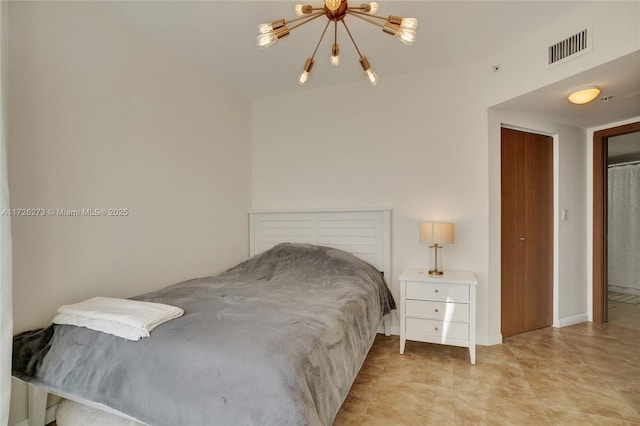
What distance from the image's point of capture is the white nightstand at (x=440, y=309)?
2.28 metres

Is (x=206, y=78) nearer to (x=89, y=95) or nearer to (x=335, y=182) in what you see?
(x=89, y=95)

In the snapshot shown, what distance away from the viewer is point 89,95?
1938 millimetres

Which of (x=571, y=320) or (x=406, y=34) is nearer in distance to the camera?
(x=406, y=34)

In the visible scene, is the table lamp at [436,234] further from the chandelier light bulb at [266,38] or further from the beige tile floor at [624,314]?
the beige tile floor at [624,314]

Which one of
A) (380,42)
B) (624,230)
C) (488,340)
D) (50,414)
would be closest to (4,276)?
(50,414)

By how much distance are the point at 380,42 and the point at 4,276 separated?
9.01 ft

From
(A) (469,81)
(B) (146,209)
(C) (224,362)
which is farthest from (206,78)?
(C) (224,362)

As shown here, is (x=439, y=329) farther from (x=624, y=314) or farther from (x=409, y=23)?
(x=624, y=314)

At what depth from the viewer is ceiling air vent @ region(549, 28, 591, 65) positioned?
193cm

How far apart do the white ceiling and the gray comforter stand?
1.97 metres

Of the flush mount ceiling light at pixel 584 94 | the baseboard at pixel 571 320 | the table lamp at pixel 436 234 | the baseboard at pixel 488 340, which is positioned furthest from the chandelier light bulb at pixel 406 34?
the baseboard at pixel 571 320

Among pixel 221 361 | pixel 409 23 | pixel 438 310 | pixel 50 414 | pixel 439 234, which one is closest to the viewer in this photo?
pixel 221 361

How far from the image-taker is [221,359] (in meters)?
1.16

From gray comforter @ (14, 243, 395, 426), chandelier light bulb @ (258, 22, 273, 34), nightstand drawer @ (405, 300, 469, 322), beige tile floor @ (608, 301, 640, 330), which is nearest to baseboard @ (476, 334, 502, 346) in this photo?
nightstand drawer @ (405, 300, 469, 322)
